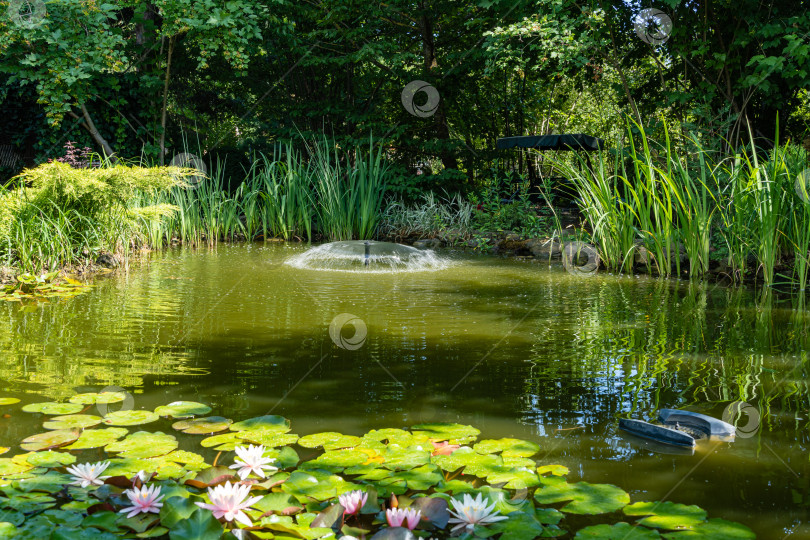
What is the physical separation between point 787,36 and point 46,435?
266 inches

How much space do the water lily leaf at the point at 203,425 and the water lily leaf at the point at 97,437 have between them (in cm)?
14

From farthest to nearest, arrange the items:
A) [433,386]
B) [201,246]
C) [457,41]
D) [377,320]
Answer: [457,41], [201,246], [377,320], [433,386]

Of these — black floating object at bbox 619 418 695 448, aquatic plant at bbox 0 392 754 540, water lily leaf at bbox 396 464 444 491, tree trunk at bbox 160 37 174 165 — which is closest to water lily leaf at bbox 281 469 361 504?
aquatic plant at bbox 0 392 754 540

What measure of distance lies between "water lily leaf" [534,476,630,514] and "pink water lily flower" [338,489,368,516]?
0.39 meters

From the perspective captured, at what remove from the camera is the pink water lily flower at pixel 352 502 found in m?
1.23

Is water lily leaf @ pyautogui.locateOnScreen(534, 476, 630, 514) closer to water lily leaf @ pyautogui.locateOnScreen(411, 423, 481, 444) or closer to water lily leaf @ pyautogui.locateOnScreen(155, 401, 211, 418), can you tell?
water lily leaf @ pyautogui.locateOnScreen(411, 423, 481, 444)

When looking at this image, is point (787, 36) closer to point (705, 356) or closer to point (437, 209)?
point (437, 209)

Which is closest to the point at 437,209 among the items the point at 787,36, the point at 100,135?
the point at 787,36

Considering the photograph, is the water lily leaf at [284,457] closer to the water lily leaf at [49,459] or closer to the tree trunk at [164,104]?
the water lily leaf at [49,459]

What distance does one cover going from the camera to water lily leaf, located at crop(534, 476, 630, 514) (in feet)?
4.35

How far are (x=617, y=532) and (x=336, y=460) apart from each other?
0.67 metres

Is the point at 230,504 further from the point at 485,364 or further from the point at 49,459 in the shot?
the point at 485,364

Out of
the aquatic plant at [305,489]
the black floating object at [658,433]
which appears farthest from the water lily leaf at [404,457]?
the black floating object at [658,433]

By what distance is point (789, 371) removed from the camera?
2.40 meters
